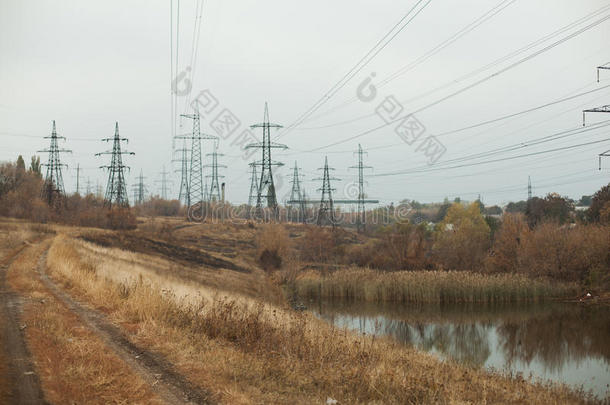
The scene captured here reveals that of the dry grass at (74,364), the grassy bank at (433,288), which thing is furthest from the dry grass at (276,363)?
the grassy bank at (433,288)

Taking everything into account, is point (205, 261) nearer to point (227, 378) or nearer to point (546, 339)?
point (546, 339)

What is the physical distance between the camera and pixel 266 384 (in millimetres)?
8258

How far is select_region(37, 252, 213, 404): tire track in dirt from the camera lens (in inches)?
288

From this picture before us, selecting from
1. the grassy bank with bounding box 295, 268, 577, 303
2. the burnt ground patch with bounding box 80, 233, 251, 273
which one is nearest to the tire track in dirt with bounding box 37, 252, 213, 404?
the grassy bank with bounding box 295, 268, 577, 303

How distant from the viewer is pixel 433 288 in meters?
34.8

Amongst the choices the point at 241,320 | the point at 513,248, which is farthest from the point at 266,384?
the point at 513,248

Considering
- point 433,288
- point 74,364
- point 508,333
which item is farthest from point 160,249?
point 74,364

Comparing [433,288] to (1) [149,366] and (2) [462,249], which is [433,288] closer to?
(2) [462,249]

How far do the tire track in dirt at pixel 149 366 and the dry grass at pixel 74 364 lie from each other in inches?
7.8

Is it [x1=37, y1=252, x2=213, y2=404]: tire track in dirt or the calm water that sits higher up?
[x1=37, y1=252, x2=213, y2=404]: tire track in dirt

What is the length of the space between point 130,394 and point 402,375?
5567 millimetres

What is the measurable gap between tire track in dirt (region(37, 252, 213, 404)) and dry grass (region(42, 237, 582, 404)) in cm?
24

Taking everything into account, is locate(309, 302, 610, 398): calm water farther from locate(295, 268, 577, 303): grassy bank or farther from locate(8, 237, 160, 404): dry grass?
locate(8, 237, 160, 404): dry grass

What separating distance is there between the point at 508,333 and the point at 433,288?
910cm
